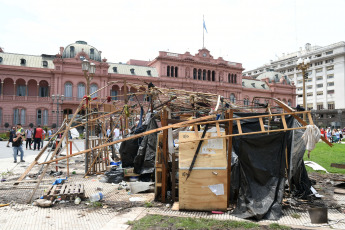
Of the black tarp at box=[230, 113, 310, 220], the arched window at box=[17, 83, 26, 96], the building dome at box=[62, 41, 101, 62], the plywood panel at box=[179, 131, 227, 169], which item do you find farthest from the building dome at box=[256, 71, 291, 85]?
the plywood panel at box=[179, 131, 227, 169]

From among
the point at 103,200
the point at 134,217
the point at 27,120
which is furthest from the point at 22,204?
the point at 27,120

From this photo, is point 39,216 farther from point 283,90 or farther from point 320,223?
point 283,90

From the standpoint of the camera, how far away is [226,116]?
691 centimetres

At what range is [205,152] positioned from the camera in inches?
251

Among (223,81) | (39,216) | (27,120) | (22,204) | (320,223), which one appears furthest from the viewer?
(223,81)

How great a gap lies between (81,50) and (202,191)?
40.3m

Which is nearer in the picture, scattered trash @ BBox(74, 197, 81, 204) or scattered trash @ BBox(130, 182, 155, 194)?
scattered trash @ BBox(74, 197, 81, 204)

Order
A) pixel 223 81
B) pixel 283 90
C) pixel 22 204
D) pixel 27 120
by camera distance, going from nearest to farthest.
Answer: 1. pixel 22 204
2. pixel 27 120
3. pixel 223 81
4. pixel 283 90

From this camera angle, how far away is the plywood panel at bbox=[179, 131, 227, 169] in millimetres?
6320

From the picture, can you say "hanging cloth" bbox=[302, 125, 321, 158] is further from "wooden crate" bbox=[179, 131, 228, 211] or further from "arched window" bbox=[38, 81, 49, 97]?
"arched window" bbox=[38, 81, 49, 97]

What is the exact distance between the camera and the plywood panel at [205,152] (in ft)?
20.7

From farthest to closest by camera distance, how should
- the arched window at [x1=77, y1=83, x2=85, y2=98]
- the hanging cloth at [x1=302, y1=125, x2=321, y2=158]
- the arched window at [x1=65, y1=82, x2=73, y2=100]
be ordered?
the arched window at [x1=77, y1=83, x2=85, y2=98] < the arched window at [x1=65, y1=82, x2=73, y2=100] < the hanging cloth at [x1=302, y1=125, x2=321, y2=158]

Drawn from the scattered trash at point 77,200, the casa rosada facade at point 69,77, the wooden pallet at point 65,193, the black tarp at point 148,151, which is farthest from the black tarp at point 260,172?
the casa rosada facade at point 69,77

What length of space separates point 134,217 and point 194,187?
5.17 ft
